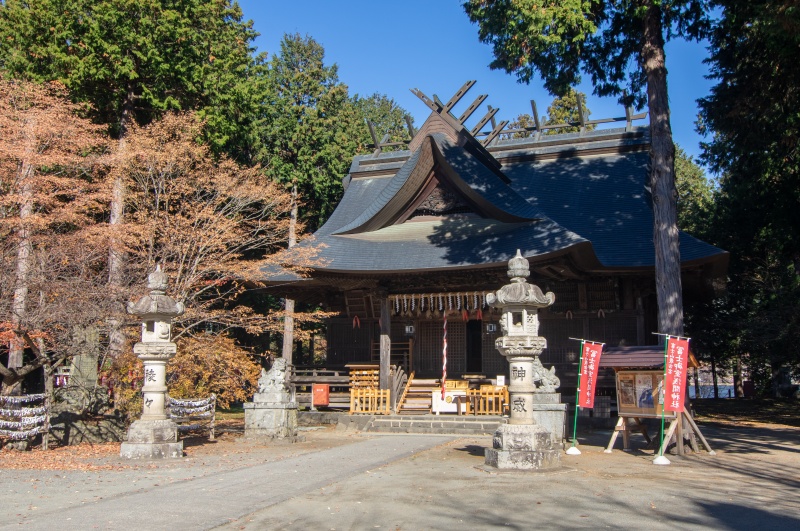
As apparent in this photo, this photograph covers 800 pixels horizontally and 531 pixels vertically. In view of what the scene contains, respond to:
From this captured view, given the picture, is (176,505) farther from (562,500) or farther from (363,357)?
(363,357)

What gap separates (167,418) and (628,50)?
1286 centimetres

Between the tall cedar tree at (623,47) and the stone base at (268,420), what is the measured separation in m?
8.25

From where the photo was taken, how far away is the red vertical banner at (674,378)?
11.7m

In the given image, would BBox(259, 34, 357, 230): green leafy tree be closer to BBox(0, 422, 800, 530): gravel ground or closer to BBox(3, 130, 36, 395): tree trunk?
BBox(3, 130, 36, 395): tree trunk

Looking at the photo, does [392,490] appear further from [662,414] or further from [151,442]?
[662,414]

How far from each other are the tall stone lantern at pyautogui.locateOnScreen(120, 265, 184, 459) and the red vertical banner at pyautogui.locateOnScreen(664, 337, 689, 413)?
8591mm

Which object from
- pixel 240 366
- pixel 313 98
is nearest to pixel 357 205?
pixel 313 98

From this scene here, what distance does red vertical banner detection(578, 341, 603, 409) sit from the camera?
482 inches

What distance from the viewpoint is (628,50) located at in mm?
15922

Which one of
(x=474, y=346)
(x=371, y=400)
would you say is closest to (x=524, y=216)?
(x=474, y=346)

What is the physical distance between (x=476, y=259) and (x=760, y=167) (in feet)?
35.3

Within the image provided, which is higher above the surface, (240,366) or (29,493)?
(240,366)

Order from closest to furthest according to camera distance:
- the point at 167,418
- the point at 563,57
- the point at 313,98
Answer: the point at 167,418 → the point at 563,57 → the point at 313,98

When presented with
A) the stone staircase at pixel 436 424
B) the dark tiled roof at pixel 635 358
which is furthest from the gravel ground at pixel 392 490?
the stone staircase at pixel 436 424
